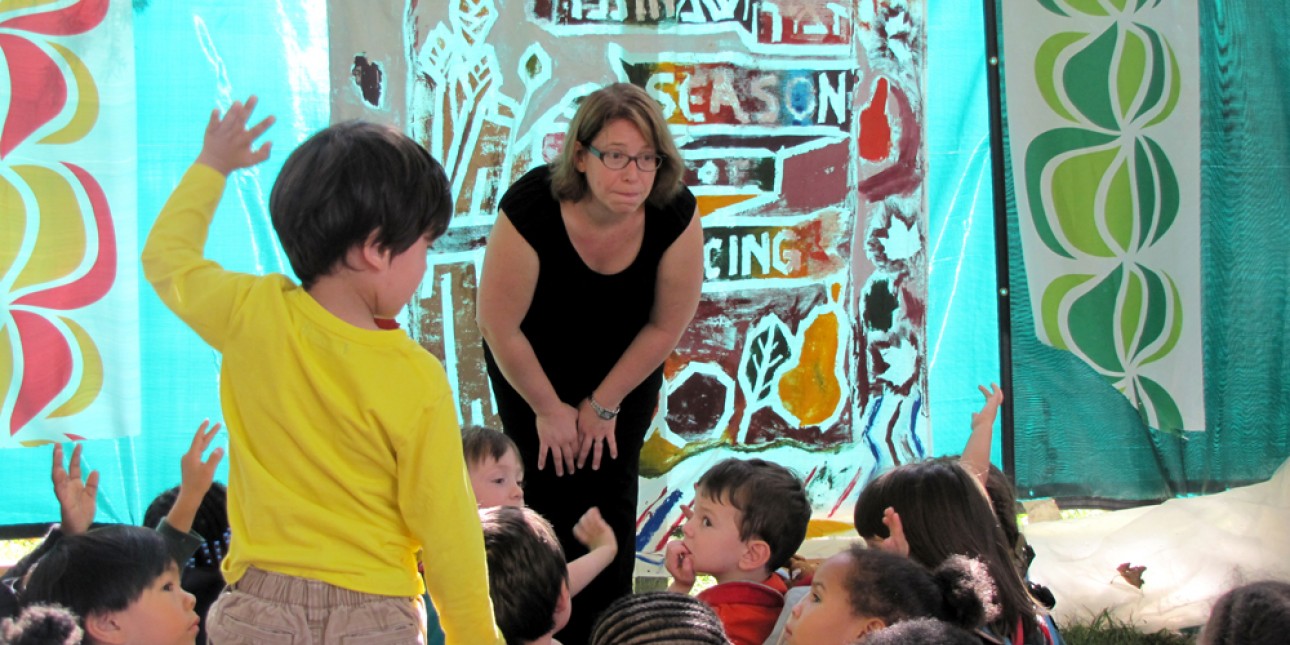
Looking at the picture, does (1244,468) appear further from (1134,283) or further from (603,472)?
(603,472)

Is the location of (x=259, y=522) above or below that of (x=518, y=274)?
below

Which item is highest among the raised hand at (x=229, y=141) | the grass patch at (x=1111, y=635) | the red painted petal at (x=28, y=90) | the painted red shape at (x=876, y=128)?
the red painted petal at (x=28, y=90)

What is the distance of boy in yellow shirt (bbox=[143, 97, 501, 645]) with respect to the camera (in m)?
1.62

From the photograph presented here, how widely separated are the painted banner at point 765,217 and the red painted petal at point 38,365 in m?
1.03

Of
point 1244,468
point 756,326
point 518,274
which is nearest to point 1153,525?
point 1244,468

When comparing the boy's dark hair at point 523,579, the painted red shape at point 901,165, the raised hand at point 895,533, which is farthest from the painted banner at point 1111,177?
the boy's dark hair at point 523,579

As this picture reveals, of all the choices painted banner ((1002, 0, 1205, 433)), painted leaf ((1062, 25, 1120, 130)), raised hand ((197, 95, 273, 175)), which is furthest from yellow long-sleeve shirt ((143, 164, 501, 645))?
painted leaf ((1062, 25, 1120, 130))

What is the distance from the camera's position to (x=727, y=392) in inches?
159

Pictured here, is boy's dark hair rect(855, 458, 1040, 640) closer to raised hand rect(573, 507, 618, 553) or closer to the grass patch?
raised hand rect(573, 507, 618, 553)

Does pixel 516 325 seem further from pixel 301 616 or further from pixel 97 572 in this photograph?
pixel 301 616

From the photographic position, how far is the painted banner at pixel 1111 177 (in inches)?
162

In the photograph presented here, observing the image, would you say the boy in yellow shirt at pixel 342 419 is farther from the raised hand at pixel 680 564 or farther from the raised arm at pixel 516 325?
the raised arm at pixel 516 325

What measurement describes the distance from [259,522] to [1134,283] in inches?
131

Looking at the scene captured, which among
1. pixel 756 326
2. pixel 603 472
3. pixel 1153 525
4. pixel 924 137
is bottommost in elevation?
pixel 1153 525
